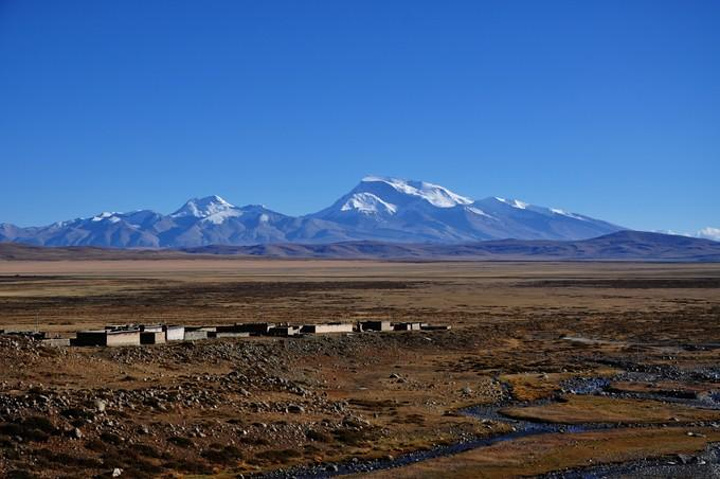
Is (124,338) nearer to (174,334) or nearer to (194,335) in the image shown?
(174,334)

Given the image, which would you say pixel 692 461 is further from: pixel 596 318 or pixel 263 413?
pixel 596 318

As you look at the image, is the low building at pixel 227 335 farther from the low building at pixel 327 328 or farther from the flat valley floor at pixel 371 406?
the low building at pixel 327 328

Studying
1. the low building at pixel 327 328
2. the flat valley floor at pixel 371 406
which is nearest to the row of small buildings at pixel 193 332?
the low building at pixel 327 328

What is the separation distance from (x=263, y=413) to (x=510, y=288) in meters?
97.0

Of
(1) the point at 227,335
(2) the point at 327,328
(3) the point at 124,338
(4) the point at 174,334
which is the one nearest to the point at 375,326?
(2) the point at 327,328

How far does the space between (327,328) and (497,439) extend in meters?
24.6

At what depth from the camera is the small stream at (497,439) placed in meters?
22.9

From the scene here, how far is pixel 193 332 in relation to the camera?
1797 inches

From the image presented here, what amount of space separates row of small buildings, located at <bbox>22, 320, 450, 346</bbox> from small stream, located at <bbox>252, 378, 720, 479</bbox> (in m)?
16.1

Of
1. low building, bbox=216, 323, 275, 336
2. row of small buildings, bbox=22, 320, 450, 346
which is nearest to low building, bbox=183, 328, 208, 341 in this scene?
row of small buildings, bbox=22, 320, 450, 346

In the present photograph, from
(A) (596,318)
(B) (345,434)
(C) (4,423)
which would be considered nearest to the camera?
(C) (4,423)

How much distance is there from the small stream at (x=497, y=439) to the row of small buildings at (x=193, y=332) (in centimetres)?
1607

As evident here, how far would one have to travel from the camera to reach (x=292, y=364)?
4084cm

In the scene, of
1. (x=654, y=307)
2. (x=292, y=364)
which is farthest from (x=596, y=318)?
(x=292, y=364)
